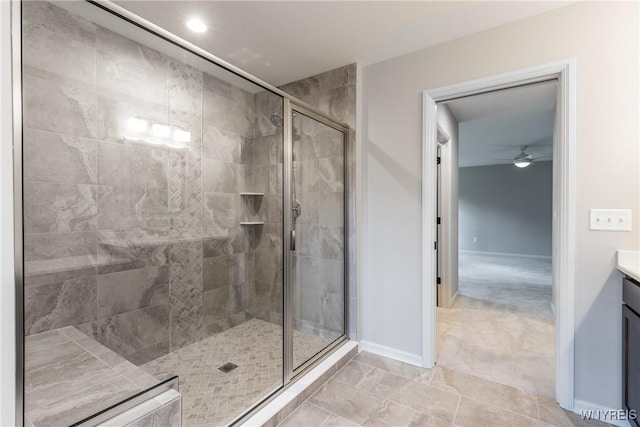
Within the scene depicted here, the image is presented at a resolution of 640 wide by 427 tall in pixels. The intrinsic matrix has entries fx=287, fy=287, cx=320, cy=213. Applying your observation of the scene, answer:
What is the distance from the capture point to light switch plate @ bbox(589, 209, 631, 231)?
5.43ft

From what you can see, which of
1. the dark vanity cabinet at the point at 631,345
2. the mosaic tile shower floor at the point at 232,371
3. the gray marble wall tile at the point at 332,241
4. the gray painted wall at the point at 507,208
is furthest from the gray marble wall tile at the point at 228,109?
the gray painted wall at the point at 507,208

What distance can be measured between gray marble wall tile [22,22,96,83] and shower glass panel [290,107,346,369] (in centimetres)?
154

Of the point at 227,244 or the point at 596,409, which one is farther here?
the point at 227,244

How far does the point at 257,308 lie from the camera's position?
294 centimetres

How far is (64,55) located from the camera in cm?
184

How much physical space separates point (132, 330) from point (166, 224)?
2.78 ft

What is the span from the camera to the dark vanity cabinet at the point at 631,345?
4.77 ft

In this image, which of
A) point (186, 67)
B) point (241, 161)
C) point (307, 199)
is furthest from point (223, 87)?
point (307, 199)

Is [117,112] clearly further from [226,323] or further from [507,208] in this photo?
[507,208]

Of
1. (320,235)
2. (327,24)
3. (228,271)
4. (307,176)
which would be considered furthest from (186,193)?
(327,24)

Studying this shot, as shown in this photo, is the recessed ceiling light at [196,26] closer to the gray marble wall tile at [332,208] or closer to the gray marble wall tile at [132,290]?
the gray marble wall tile at [332,208]

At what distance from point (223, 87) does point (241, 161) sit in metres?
0.71

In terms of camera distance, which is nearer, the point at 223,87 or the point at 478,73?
the point at 478,73

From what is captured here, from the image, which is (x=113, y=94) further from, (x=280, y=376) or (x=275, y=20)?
(x=280, y=376)
